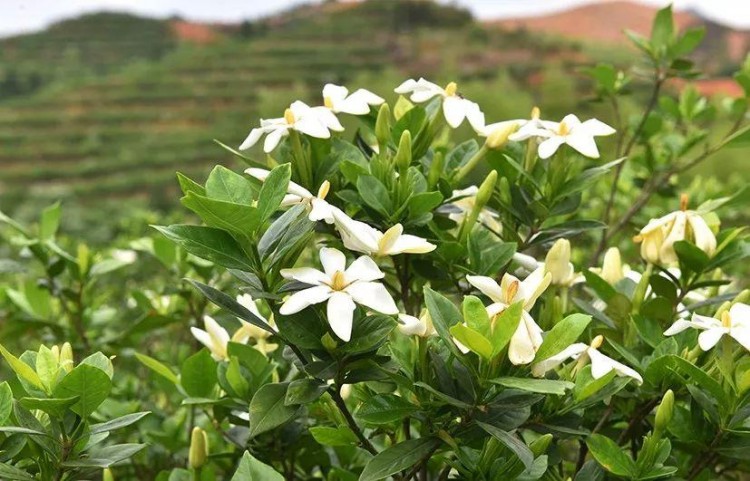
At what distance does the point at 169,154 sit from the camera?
20.8 meters

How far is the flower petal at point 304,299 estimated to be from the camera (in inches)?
20.1

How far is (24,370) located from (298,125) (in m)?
0.30

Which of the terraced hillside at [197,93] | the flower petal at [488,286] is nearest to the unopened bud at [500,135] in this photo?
the flower petal at [488,286]

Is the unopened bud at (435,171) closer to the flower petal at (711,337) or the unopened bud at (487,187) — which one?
the unopened bud at (487,187)

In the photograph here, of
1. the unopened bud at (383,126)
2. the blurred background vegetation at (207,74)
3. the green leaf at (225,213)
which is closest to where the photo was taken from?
the green leaf at (225,213)

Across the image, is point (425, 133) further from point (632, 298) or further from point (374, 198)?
point (632, 298)

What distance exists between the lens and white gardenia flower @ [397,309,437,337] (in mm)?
579

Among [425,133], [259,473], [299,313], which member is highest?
[425,133]

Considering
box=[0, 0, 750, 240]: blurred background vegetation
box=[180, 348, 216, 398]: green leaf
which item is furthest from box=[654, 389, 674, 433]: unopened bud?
box=[0, 0, 750, 240]: blurred background vegetation

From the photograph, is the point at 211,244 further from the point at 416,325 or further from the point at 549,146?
the point at 549,146

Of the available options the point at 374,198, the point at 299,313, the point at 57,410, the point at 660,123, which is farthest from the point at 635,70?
the point at 57,410

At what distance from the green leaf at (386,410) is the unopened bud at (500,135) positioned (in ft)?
0.93

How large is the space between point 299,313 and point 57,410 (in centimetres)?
19

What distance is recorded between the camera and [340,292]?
0.53m
